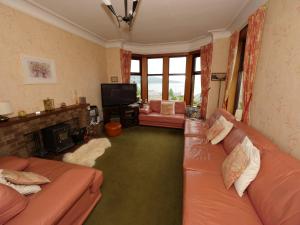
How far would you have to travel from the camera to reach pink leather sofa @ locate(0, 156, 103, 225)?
991 mm

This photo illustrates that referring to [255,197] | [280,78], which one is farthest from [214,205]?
[280,78]

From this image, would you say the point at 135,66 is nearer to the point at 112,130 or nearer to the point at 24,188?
the point at 112,130

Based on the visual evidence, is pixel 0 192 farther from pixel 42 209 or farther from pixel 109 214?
pixel 109 214

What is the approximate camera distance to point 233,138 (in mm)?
1999

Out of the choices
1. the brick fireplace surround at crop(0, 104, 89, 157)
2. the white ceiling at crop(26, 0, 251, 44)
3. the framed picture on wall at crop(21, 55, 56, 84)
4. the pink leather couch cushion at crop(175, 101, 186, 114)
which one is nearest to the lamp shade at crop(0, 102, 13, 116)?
the brick fireplace surround at crop(0, 104, 89, 157)

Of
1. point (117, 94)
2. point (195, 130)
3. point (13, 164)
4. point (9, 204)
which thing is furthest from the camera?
point (117, 94)

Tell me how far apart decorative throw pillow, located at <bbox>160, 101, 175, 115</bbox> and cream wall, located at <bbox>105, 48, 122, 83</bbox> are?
1655 millimetres

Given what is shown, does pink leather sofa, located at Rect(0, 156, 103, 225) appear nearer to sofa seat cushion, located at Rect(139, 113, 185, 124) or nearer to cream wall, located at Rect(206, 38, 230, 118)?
sofa seat cushion, located at Rect(139, 113, 185, 124)

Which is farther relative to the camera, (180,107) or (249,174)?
(180,107)

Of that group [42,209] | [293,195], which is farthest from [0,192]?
[293,195]

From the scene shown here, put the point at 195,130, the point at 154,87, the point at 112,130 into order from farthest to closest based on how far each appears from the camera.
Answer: the point at 154,87, the point at 112,130, the point at 195,130

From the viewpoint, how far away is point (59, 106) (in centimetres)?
310

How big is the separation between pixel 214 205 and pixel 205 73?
3643mm

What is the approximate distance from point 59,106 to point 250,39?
3757mm
